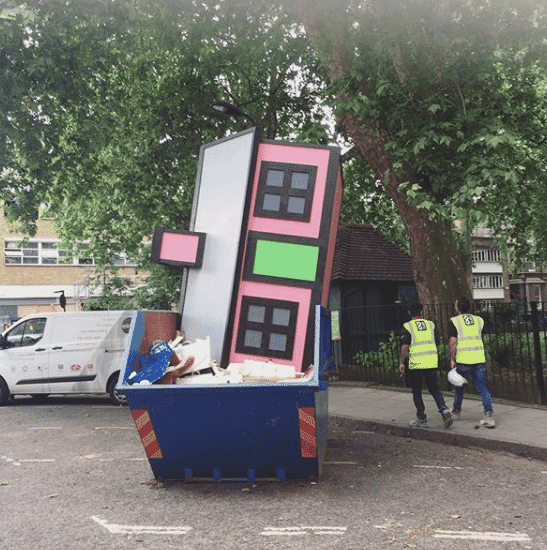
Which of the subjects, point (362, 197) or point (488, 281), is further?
point (488, 281)

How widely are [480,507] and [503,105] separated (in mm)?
7812

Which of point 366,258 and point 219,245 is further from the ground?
point 366,258

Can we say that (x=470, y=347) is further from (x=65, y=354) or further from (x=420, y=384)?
(x=65, y=354)

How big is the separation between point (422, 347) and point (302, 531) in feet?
14.5

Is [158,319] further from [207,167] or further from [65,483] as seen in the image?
[207,167]

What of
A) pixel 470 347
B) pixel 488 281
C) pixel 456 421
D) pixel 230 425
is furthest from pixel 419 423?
pixel 488 281

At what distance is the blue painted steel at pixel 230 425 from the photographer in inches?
213

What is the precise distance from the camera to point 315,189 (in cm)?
752

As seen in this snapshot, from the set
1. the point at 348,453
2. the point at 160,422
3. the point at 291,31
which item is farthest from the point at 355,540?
the point at 291,31

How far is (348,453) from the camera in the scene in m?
7.57

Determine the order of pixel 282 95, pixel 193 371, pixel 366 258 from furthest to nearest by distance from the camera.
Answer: pixel 282 95
pixel 366 258
pixel 193 371

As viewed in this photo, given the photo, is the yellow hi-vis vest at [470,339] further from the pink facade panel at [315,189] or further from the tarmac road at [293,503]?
the pink facade panel at [315,189]

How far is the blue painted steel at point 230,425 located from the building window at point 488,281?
59.3 meters

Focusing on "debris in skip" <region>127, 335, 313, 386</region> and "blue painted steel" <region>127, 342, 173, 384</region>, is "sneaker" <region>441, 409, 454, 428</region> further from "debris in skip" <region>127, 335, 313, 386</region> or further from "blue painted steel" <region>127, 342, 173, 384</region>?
"blue painted steel" <region>127, 342, 173, 384</region>
